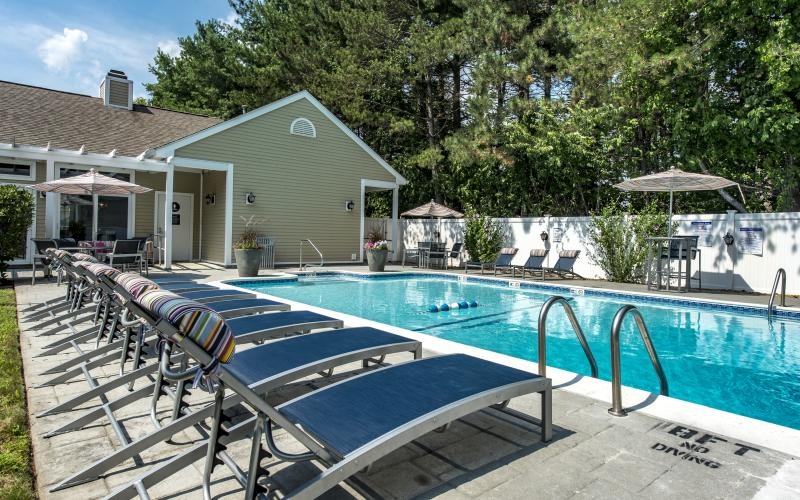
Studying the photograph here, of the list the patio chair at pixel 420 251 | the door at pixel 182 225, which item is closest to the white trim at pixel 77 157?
the door at pixel 182 225

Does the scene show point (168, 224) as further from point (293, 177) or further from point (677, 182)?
point (677, 182)

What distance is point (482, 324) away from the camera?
27.2 ft

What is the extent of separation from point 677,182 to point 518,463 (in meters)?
10.8

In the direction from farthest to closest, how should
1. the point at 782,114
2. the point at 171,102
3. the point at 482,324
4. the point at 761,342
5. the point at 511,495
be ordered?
1. the point at 171,102
2. the point at 782,114
3. the point at 482,324
4. the point at 761,342
5. the point at 511,495

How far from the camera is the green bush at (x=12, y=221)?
9688 mm

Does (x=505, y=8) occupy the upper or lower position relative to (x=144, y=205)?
upper

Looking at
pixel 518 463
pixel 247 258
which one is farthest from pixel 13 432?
pixel 247 258

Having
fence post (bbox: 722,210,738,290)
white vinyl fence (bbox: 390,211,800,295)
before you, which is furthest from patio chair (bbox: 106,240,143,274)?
fence post (bbox: 722,210,738,290)

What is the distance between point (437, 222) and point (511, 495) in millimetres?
16408

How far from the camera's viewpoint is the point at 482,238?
15.8 meters

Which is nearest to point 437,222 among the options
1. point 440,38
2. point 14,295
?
point 440,38

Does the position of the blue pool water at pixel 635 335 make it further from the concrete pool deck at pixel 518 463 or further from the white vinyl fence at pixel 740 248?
the white vinyl fence at pixel 740 248

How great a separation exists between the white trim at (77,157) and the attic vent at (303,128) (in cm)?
430

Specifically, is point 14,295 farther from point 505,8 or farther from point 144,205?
point 505,8
